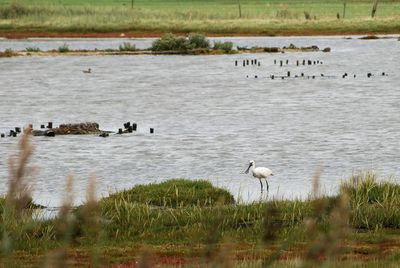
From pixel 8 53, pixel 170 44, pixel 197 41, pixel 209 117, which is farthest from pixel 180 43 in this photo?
pixel 209 117

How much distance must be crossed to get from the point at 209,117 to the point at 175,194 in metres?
19.0

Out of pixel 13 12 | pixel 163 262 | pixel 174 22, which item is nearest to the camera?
pixel 163 262

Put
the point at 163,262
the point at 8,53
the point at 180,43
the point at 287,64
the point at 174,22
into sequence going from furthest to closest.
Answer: the point at 174,22
the point at 180,43
the point at 8,53
the point at 287,64
the point at 163,262

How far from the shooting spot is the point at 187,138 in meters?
31.3

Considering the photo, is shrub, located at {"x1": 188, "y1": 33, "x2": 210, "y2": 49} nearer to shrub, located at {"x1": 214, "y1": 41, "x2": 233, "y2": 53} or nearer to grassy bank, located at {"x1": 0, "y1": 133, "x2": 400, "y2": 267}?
shrub, located at {"x1": 214, "y1": 41, "x2": 233, "y2": 53}

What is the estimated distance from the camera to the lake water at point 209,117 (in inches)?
948

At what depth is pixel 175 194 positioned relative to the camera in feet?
61.0

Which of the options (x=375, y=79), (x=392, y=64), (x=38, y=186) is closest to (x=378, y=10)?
(x=392, y=64)

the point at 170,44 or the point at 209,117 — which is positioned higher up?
the point at 170,44

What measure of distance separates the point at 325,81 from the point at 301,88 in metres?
3.68

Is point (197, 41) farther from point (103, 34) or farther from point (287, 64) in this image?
point (103, 34)

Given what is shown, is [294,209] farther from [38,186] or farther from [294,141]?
[294,141]

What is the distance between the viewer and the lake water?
24.1 metres

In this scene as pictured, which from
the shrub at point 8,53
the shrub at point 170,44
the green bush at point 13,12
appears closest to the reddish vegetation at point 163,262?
the shrub at point 8,53
